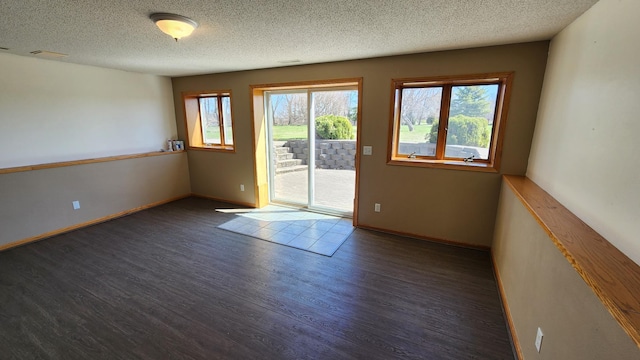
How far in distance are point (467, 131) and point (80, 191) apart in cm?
516

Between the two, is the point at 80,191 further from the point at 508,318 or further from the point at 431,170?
the point at 508,318

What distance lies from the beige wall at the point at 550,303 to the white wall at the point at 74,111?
525 centimetres

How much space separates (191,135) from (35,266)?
2.88 m

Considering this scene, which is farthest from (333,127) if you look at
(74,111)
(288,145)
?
(74,111)

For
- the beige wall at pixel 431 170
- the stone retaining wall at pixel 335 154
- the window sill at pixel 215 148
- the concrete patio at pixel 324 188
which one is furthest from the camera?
the window sill at pixel 215 148

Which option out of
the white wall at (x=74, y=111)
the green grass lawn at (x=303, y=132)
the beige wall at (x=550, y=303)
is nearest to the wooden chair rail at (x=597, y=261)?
the beige wall at (x=550, y=303)

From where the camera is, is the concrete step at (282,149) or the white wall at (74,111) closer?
the white wall at (74,111)

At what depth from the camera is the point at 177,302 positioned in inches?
86.1

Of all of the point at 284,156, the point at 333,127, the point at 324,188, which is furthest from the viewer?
the point at 284,156

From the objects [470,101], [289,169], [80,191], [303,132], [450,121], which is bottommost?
[80,191]

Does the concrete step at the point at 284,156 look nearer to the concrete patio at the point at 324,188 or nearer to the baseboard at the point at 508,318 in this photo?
the concrete patio at the point at 324,188

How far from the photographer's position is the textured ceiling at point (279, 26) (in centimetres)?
174

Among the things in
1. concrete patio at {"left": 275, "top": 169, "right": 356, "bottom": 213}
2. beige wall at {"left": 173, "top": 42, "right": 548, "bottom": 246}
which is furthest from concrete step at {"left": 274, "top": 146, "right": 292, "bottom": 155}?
beige wall at {"left": 173, "top": 42, "right": 548, "bottom": 246}

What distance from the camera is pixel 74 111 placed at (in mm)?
3629
